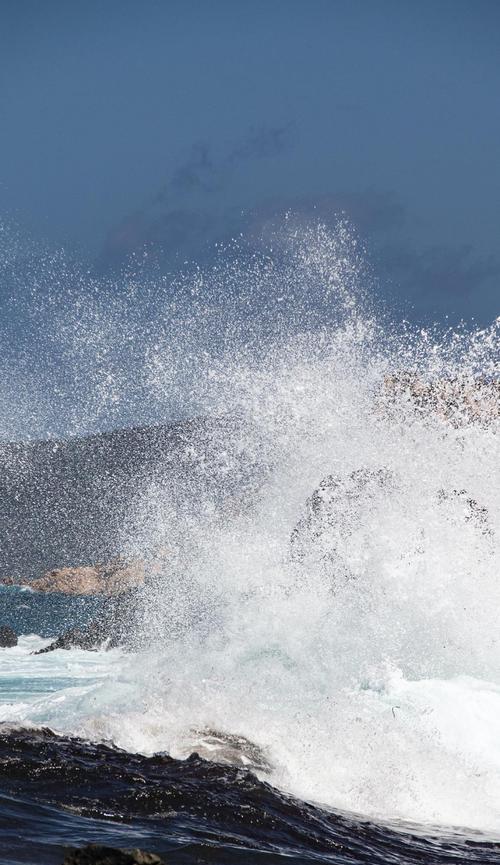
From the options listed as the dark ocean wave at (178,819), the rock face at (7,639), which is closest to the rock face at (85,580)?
the rock face at (7,639)

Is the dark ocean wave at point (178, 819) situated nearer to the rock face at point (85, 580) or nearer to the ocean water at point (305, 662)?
the ocean water at point (305, 662)

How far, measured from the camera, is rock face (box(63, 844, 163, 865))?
3.62 m

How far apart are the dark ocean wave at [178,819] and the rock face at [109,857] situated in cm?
162

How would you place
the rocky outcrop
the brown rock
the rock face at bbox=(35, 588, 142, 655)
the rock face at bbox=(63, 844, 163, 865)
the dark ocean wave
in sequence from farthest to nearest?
the brown rock, the rocky outcrop, the rock face at bbox=(35, 588, 142, 655), the dark ocean wave, the rock face at bbox=(63, 844, 163, 865)

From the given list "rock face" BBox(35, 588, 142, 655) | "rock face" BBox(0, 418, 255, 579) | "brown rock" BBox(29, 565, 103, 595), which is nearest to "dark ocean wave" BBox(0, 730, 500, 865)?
"rock face" BBox(35, 588, 142, 655)

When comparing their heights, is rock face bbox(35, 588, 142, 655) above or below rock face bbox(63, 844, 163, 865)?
above

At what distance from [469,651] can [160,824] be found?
33.2 feet

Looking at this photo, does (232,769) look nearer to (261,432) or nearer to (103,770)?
(103,770)

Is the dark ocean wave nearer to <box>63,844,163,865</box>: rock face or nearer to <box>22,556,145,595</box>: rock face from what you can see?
<box>63,844,163,865</box>: rock face

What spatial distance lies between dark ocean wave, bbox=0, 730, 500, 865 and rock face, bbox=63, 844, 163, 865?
1.62 metres

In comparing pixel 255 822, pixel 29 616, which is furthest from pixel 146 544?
pixel 29 616

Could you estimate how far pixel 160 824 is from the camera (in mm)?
6375

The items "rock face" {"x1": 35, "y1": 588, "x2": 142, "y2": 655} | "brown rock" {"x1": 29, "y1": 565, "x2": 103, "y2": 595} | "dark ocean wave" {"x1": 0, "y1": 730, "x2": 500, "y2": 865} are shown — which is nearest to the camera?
"dark ocean wave" {"x1": 0, "y1": 730, "x2": 500, "y2": 865}

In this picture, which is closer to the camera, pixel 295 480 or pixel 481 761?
pixel 481 761
